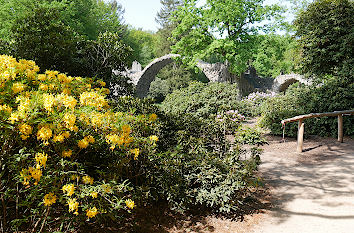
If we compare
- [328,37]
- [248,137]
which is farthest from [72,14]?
[248,137]

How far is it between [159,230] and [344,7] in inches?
383

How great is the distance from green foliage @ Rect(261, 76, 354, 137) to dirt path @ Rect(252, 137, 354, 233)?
1186 millimetres

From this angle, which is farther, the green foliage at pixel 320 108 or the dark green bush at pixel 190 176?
the green foliage at pixel 320 108

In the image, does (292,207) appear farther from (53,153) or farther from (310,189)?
(53,153)

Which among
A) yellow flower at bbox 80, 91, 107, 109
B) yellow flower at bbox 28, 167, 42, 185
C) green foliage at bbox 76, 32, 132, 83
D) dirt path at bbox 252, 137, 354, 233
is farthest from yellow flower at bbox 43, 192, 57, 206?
green foliage at bbox 76, 32, 132, 83

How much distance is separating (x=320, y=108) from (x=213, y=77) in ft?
27.4

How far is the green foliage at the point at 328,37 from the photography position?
8.52 meters

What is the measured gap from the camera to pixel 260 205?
353 cm

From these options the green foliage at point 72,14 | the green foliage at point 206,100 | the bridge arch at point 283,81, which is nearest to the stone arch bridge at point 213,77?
the bridge arch at point 283,81

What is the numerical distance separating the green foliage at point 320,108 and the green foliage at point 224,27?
551 centimetres

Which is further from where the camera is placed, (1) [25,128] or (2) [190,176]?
(2) [190,176]

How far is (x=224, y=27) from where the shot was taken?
13898 millimetres

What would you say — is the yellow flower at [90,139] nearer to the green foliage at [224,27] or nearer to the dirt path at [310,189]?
the dirt path at [310,189]

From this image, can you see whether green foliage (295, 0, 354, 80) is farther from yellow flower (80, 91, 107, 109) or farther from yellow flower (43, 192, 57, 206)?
yellow flower (43, 192, 57, 206)
